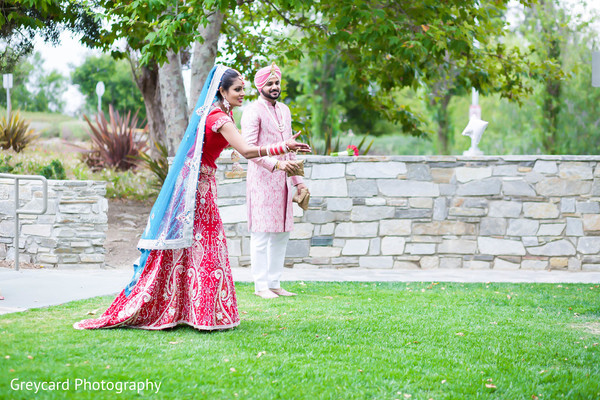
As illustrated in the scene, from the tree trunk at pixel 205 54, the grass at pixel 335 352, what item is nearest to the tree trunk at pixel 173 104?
the tree trunk at pixel 205 54

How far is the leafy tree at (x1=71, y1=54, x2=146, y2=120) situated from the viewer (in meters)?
41.6

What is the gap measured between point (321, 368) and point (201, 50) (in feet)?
24.3

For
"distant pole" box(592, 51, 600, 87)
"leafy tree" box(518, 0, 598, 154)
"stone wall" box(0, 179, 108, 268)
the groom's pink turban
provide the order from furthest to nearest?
"leafy tree" box(518, 0, 598, 154)
"stone wall" box(0, 179, 108, 268)
"distant pole" box(592, 51, 600, 87)
the groom's pink turban

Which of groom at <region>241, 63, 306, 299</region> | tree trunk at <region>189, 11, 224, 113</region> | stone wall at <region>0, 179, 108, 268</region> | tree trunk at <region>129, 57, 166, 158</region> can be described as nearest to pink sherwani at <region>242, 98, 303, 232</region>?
groom at <region>241, 63, 306, 299</region>

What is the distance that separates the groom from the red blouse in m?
1.32

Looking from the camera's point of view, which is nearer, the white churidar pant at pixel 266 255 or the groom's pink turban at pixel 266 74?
the groom's pink turban at pixel 266 74

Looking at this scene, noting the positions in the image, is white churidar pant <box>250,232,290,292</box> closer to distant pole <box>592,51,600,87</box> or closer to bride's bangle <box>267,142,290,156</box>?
bride's bangle <box>267,142,290,156</box>

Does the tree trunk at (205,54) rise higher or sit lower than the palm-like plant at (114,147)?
higher

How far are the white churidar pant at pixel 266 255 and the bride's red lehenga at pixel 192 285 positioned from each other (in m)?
1.58

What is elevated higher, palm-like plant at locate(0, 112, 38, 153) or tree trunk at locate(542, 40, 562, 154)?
tree trunk at locate(542, 40, 562, 154)

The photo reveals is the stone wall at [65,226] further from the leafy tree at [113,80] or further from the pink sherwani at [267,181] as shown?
the leafy tree at [113,80]

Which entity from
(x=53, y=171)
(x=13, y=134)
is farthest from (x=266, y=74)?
(x=13, y=134)

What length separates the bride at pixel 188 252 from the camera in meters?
4.70

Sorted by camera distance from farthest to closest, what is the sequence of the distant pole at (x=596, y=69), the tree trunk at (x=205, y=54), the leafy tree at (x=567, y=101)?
the leafy tree at (x=567, y=101), the tree trunk at (x=205, y=54), the distant pole at (x=596, y=69)
